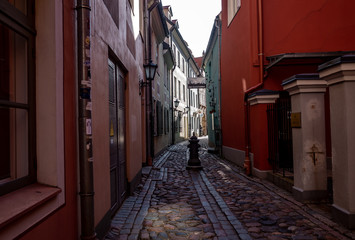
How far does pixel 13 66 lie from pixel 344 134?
396 centimetres

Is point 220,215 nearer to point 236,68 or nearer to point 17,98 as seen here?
point 17,98

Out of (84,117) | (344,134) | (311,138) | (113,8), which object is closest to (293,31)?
(311,138)

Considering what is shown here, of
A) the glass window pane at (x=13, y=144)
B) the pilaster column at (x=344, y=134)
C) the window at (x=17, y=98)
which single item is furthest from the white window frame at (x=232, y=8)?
the glass window pane at (x=13, y=144)

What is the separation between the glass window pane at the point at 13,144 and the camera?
7.06ft

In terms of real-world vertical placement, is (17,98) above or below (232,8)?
below

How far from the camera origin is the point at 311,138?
5543mm

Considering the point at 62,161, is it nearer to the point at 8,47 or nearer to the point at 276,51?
the point at 8,47

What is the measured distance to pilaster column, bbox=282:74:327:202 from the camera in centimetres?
548

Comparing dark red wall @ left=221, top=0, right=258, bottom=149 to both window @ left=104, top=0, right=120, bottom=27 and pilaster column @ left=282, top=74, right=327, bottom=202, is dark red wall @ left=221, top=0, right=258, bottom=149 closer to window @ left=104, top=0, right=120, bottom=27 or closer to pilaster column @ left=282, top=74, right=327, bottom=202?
pilaster column @ left=282, top=74, right=327, bottom=202

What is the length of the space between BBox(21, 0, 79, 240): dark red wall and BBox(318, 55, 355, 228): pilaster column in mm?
3316

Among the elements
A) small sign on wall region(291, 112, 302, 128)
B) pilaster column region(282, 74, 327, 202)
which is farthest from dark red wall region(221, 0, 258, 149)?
pilaster column region(282, 74, 327, 202)

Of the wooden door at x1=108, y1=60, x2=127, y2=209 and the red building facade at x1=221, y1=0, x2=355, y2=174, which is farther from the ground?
the red building facade at x1=221, y1=0, x2=355, y2=174

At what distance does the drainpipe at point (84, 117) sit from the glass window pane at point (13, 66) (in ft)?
2.14

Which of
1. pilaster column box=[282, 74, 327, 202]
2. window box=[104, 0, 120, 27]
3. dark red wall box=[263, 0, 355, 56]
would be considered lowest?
pilaster column box=[282, 74, 327, 202]
